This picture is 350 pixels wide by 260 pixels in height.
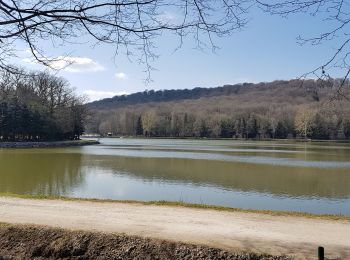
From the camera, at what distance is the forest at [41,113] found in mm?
69000

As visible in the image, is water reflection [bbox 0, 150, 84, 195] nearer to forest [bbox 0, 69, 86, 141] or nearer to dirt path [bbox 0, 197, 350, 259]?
dirt path [bbox 0, 197, 350, 259]

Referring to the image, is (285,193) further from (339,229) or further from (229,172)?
(339,229)

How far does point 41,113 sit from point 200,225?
67928 mm

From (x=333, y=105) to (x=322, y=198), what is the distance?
611 inches

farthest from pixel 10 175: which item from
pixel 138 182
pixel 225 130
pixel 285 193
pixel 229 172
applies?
pixel 225 130

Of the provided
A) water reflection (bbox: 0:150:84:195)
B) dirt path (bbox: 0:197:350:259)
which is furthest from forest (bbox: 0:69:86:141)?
dirt path (bbox: 0:197:350:259)

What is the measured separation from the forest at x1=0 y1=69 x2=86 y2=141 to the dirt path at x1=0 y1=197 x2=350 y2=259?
52465 mm

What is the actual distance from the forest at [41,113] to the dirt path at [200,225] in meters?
52.5

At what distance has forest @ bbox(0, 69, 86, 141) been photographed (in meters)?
69.0

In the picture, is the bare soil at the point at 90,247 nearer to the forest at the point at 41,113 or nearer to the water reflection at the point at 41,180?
the water reflection at the point at 41,180

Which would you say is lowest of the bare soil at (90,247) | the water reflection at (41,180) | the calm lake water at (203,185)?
the calm lake water at (203,185)

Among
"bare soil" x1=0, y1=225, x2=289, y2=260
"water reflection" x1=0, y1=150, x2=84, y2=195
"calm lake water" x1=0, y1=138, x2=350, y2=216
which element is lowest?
"calm lake water" x1=0, y1=138, x2=350, y2=216

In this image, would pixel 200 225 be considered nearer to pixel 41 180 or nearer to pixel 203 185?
pixel 203 185

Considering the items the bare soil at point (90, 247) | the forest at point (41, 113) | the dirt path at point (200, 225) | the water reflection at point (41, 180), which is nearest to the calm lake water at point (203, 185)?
the water reflection at point (41, 180)
